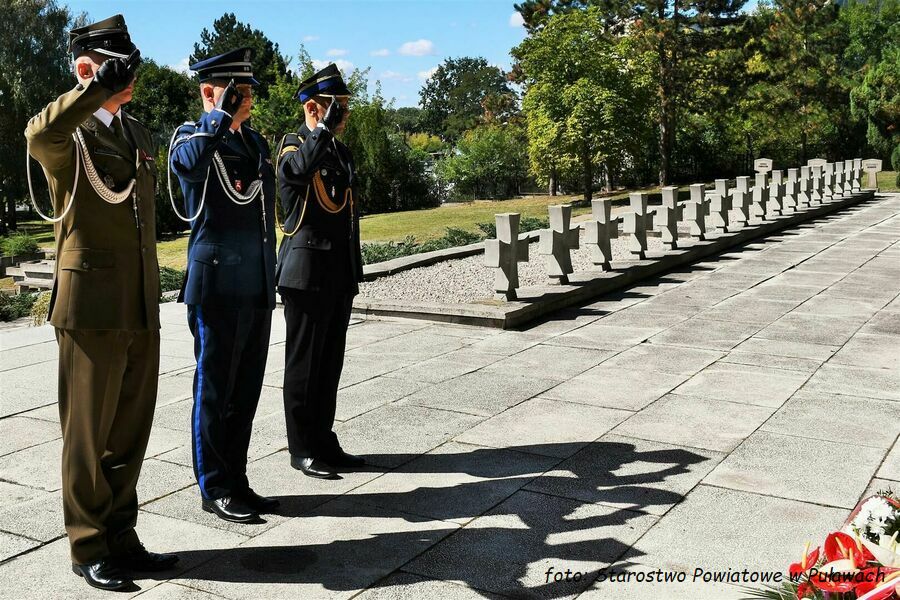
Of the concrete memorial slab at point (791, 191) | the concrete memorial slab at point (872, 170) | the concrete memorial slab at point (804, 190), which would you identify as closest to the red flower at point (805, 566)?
the concrete memorial slab at point (791, 191)

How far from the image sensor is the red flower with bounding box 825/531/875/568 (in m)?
2.49

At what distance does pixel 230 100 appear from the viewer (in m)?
4.36

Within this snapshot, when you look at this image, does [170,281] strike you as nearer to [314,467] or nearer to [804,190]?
[314,467]

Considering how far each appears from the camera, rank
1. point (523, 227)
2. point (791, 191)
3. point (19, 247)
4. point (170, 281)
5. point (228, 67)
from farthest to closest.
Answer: point (19, 247), point (523, 227), point (791, 191), point (170, 281), point (228, 67)

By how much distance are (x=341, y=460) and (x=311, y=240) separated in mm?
1200

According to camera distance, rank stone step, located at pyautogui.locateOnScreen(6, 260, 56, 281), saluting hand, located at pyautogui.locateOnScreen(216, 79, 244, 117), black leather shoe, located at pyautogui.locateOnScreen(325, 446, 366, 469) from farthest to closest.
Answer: stone step, located at pyautogui.locateOnScreen(6, 260, 56, 281) < black leather shoe, located at pyautogui.locateOnScreen(325, 446, 366, 469) < saluting hand, located at pyautogui.locateOnScreen(216, 79, 244, 117)

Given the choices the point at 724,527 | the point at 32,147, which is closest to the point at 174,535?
the point at 32,147

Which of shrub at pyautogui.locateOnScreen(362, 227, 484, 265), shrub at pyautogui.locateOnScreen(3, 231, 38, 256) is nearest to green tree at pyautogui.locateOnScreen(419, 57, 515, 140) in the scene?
shrub at pyautogui.locateOnScreen(3, 231, 38, 256)

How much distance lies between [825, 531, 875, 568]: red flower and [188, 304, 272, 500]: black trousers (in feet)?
9.36

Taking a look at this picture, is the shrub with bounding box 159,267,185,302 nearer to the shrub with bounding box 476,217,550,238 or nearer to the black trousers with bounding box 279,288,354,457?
the shrub with bounding box 476,217,550,238

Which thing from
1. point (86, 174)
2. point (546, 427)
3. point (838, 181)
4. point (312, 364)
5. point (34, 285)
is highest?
point (86, 174)

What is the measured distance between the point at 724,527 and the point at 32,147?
3.31 meters

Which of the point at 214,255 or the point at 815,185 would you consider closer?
the point at 214,255

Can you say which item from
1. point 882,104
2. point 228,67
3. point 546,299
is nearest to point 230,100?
point 228,67
